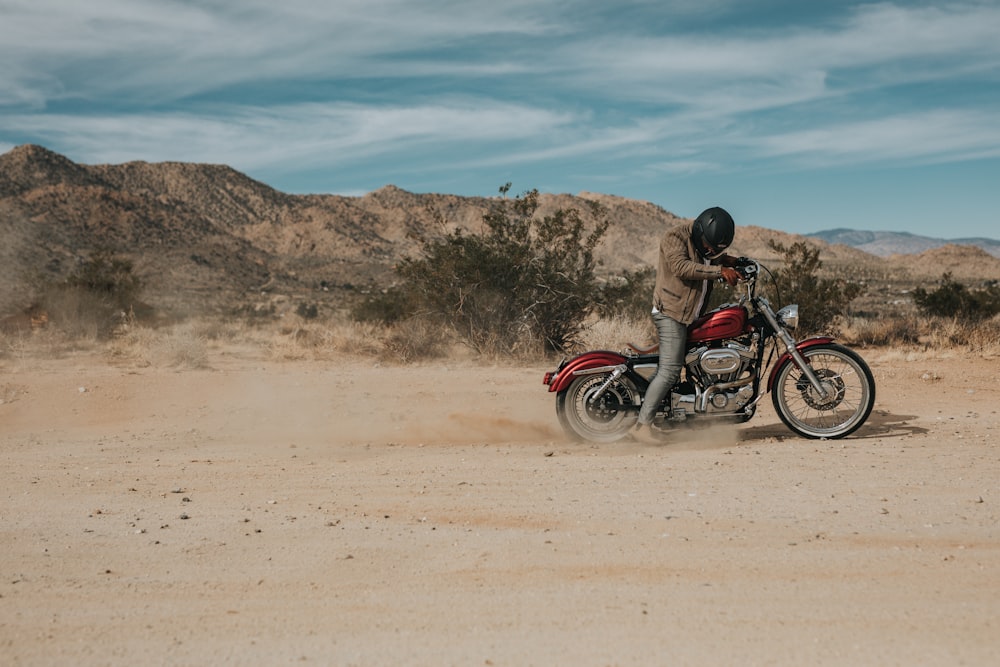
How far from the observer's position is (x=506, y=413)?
33.1 feet

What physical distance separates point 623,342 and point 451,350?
309 centimetres

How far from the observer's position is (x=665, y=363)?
7801mm

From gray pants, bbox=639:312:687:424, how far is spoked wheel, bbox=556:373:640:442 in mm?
256

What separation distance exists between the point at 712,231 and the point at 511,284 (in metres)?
9.19

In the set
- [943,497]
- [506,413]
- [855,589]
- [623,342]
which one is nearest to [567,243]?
[623,342]

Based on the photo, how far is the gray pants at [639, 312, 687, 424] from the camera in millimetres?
7727

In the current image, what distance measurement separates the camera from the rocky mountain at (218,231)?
145 ft

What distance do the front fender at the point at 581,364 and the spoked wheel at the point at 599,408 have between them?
0.08 m

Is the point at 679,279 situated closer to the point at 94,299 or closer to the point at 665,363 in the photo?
the point at 665,363

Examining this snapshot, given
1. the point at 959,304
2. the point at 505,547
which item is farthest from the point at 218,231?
the point at 505,547

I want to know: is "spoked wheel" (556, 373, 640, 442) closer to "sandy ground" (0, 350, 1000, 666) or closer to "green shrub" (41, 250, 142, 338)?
"sandy ground" (0, 350, 1000, 666)

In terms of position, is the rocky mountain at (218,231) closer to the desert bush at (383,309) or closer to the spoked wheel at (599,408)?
the desert bush at (383,309)

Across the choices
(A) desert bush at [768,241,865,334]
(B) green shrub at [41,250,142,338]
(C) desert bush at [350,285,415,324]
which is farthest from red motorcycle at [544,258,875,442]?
(B) green shrub at [41,250,142,338]

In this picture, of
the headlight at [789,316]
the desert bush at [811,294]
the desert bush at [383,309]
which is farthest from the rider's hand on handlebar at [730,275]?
the desert bush at [383,309]
